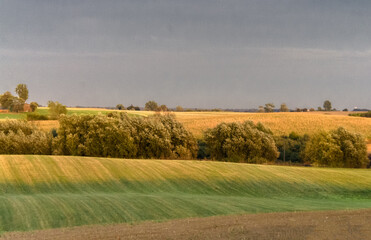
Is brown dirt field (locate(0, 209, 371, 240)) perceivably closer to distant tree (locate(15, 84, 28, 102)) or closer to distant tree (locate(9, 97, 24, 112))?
distant tree (locate(9, 97, 24, 112))

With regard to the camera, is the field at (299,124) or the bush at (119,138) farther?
the field at (299,124)

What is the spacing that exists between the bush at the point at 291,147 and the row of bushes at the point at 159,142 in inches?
45.1

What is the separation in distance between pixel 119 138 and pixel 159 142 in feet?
18.9

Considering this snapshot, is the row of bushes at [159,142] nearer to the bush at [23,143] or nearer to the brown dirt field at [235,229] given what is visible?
the bush at [23,143]

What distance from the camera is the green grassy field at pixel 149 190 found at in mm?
18422

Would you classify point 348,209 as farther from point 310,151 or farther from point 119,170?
point 310,151

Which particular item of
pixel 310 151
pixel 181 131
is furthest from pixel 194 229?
pixel 310 151

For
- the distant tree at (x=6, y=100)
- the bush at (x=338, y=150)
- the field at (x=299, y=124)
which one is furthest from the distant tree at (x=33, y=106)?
the bush at (x=338, y=150)

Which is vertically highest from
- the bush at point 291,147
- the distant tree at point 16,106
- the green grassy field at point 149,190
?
the distant tree at point 16,106

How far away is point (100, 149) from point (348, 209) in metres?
42.5

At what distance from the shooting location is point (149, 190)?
2770 cm

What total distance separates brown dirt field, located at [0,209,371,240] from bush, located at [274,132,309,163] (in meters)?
49.6

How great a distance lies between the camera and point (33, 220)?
16828mm

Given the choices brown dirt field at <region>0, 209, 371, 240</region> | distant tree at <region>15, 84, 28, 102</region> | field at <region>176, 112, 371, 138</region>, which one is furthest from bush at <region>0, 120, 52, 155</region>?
distant tree at <region>15, 84, 28, 102</region>
